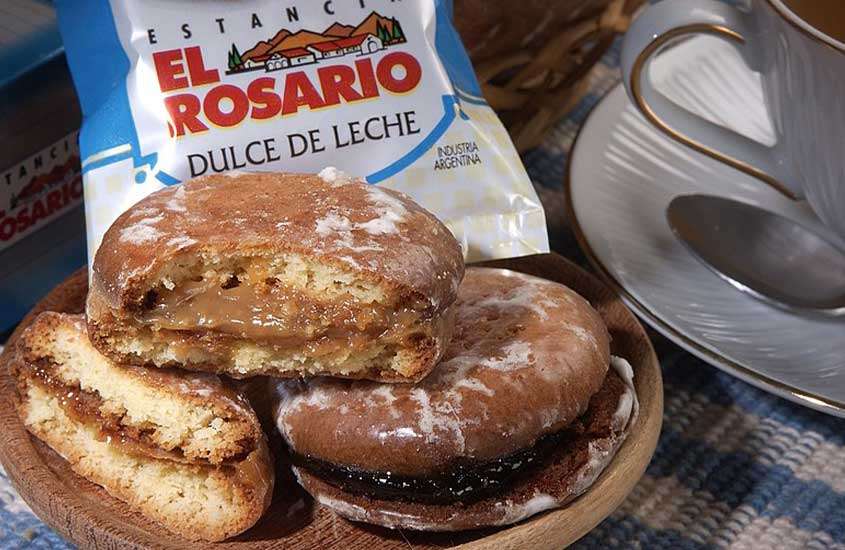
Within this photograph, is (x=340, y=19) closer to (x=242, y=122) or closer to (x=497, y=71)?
(x=242, y=122)

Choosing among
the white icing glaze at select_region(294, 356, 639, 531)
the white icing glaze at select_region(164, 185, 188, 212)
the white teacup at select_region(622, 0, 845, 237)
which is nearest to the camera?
the white icing glaze at select_region(294, 356, 639, 531)

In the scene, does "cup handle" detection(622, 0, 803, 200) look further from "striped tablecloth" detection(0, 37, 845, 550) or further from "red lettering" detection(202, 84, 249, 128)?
"red lettering" detection(202, 84, 249, 128)

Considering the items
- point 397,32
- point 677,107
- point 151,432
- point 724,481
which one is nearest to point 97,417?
point 151,432

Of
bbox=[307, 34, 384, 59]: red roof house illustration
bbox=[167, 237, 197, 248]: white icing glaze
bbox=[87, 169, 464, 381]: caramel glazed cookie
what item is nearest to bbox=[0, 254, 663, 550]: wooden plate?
bbox=[87, 169, 464, 381]: caramel glazed cookie

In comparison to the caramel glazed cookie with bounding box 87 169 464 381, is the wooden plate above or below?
below

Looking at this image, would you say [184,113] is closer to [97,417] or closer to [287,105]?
[287,105]

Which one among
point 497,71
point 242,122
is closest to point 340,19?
point 242,122
